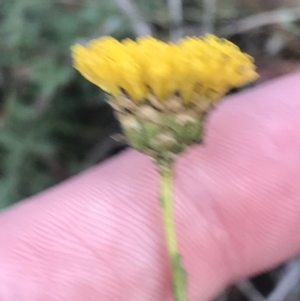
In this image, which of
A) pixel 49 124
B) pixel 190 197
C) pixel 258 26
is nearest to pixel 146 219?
pixel 190 197

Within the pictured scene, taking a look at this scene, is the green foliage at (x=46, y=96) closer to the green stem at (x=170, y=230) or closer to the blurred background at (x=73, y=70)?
the blurred background at (x=73, y=70)

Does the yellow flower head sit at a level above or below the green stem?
above

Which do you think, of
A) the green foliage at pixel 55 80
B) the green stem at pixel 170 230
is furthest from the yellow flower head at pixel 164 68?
the green foliage at pixel 55 80

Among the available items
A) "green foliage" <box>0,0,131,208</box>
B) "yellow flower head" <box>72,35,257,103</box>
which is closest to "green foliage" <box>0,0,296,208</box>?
"green foliage" <box>0,0,131,208</box>

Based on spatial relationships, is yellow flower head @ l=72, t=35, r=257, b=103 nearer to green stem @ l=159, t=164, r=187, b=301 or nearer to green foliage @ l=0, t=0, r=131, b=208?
green stem @ l=159, t=164, r=187, b=301

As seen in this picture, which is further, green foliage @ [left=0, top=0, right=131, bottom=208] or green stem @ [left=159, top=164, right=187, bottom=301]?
green foliage @ [left=0, top=0, right=131, bottom=208]

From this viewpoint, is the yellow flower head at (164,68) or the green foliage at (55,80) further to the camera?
the green foliage at (55,80)
